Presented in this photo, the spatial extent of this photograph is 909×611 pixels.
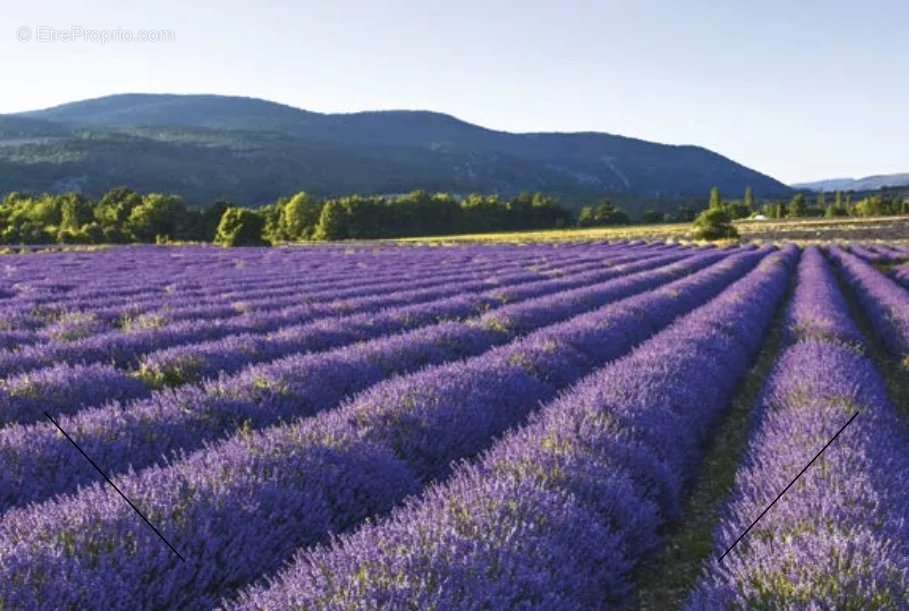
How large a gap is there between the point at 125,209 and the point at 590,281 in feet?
204

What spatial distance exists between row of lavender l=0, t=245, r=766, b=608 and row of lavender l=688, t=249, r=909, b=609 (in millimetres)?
1872

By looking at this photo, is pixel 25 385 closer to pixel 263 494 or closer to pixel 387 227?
pixel 263 494

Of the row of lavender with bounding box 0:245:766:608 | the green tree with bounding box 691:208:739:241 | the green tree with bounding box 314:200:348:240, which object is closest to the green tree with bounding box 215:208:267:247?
the green tree with bounding box 314:200:348:240

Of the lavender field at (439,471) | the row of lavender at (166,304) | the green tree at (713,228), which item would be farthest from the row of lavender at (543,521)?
the green tree at (713,228)

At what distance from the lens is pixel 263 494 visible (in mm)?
3738

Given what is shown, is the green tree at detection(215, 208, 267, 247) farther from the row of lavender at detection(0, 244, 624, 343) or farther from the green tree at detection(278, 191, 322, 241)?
the row of lavender at detection(0, 244, 624, 343)

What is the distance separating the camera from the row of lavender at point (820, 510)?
274cm

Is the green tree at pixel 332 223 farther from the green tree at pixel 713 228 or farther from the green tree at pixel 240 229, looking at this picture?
the green tree at pixel 713 228

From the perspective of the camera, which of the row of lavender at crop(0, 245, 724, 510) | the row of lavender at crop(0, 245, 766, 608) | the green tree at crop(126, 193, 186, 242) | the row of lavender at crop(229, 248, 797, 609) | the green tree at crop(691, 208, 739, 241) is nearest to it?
the row of lavender at crop(229, 248, 797, 609)

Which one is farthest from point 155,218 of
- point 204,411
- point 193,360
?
point 204,411

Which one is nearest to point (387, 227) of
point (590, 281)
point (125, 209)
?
point (125, 209)

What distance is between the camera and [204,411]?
5527 mm

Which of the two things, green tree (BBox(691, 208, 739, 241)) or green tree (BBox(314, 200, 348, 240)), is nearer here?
green tree (BBox(691, 208, 739, 241))

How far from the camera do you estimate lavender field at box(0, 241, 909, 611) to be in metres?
2.80
